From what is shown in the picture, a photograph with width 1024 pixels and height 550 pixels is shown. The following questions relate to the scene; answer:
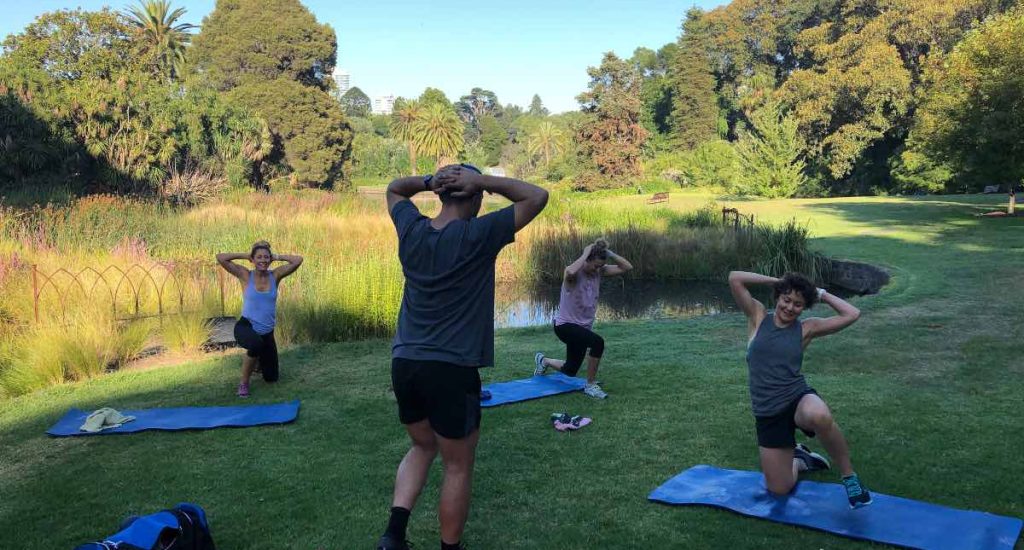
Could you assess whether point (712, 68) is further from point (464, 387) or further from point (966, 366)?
point (464, 387)

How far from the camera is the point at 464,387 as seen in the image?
9.57 feet

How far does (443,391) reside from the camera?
2885 mm

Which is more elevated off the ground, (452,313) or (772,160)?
(772,160)

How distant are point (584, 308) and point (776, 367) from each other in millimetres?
2448

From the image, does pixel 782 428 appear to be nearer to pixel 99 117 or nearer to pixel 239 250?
pixel 239 250

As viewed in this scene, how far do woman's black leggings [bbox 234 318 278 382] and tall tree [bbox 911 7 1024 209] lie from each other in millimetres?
16628

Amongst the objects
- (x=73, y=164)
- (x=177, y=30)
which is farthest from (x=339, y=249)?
(x=177, y=30)

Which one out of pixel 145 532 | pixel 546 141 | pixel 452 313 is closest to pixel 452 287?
pixel 452 313

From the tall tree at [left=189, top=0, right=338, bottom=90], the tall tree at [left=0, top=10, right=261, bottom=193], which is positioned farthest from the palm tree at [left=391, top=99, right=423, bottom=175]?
the tall tree at [left=0, top=10, right=261, bottom=193]

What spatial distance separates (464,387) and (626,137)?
4507cm

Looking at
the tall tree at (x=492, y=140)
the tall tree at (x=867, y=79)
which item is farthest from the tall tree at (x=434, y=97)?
the tall tree at (x=867, y=79)

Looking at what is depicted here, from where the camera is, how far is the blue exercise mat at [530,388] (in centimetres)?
599

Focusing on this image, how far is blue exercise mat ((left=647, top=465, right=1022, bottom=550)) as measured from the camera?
10.8 feet

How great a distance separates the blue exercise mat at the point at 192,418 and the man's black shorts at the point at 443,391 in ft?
9.51
